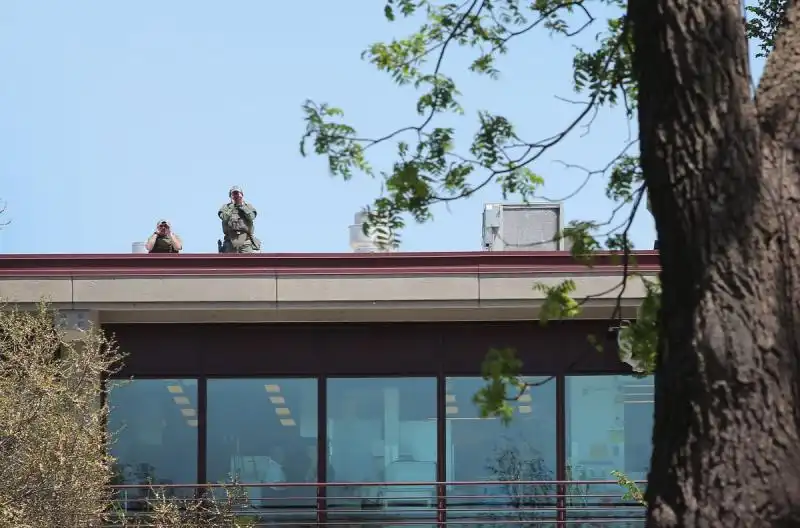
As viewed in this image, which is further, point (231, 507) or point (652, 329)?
point (231, 507)

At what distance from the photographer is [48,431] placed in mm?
16891

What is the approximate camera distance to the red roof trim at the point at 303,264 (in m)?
19.3

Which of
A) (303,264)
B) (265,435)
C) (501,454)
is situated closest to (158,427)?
(265,435)

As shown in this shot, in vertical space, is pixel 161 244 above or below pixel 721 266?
above

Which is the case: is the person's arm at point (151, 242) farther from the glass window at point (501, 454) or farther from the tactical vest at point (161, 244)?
the glass window at point (501, 454)

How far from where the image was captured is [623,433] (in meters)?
20.3

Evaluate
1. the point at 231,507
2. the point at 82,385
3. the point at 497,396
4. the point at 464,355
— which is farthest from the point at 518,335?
the point at 497,396

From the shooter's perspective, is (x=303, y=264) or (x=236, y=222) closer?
(x=303, y=264)

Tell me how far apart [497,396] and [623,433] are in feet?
41.3

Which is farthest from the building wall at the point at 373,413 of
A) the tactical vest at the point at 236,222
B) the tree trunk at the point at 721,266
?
the tree trunk at the point at 721,266

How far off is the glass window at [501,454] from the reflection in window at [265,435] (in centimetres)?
182

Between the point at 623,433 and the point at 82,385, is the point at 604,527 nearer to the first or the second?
the point at 623,433

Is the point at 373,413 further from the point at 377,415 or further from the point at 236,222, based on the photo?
the point at 236,222

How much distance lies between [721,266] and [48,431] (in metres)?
11.7
